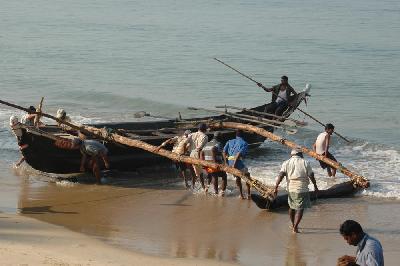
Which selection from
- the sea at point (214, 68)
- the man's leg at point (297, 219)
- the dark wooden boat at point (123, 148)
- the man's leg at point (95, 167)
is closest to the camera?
the man's leg at point (297, 219)

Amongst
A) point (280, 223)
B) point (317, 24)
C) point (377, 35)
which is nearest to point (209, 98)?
point (280, 223)

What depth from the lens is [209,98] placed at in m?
26.5

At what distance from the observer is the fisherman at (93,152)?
1386 cm

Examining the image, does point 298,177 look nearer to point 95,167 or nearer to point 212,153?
point 212,153

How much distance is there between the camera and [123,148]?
1484 cm

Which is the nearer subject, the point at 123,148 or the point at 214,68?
the point at 123,148

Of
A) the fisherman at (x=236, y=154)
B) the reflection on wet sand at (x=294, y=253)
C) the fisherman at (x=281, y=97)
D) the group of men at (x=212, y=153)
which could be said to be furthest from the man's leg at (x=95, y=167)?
the fisherman at (x=281, y=97)

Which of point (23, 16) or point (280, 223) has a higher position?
point (23, 16)

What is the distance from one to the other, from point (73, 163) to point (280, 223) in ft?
14.6

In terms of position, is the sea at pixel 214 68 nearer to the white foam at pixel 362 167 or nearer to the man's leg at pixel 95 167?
the white foam at pixel 362 167

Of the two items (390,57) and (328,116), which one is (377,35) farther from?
(328,116)

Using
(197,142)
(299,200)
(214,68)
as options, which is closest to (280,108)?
(197,142)

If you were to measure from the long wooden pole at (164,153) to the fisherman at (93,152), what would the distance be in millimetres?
175

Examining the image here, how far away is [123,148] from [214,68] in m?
18.1
